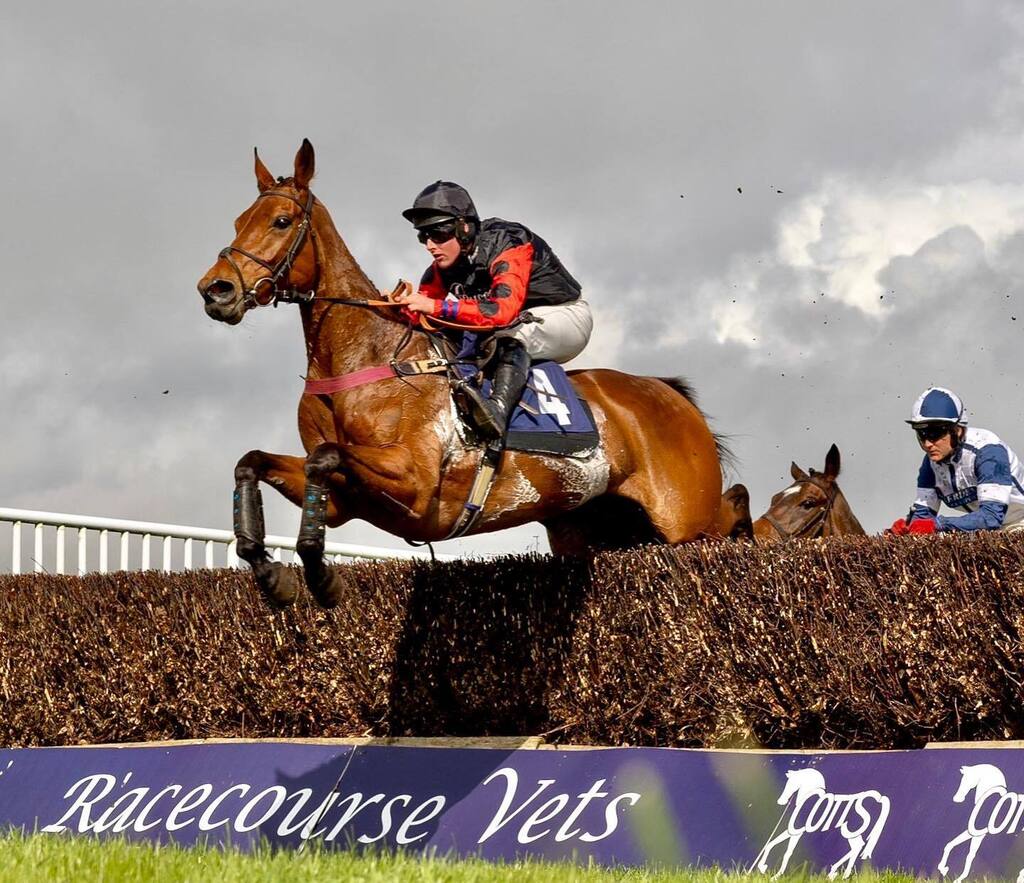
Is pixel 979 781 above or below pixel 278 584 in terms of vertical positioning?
below

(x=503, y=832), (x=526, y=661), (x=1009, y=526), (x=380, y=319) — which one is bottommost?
(x=503, y=832)

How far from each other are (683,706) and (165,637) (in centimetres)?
366

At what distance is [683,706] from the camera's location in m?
7.69

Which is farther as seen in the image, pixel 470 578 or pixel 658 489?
pixel 470 578

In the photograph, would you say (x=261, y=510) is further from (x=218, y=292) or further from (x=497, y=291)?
(x=497, y=291)

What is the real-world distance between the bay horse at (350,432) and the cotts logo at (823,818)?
1.68 meters

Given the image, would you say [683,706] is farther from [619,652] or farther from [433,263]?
[433,263]

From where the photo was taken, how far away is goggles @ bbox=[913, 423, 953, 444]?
336 inches

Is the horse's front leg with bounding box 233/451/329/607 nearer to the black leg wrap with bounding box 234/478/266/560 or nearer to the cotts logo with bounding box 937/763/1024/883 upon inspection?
the black leg wrap with bounding box 234/478/266/560

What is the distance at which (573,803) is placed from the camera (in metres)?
6.76

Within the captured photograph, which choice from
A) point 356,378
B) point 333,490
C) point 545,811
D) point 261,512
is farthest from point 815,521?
point 261,512

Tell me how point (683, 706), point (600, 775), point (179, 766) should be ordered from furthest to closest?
point (179, 766) → point (683, 706) → point (600, 775)

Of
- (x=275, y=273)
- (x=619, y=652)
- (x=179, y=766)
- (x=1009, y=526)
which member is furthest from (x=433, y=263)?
(x=1009, y=526)

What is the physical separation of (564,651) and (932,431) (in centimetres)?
242
